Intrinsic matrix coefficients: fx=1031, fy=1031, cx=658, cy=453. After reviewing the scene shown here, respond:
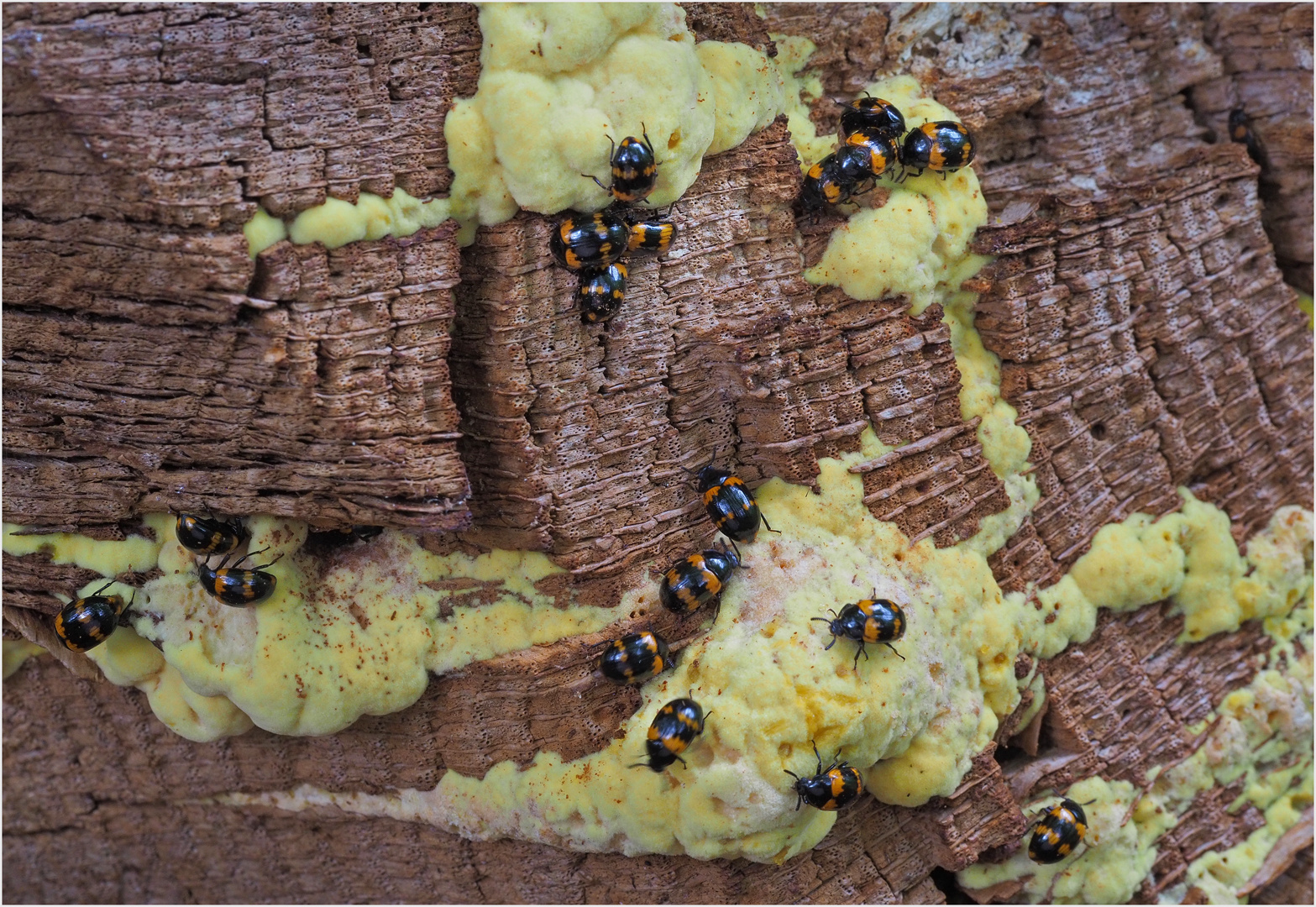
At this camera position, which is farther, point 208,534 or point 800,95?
point 800,95

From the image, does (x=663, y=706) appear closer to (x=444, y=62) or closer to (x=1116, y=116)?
(x=444, y=62)

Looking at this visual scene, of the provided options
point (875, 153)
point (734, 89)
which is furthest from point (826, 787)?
point (734, 89)

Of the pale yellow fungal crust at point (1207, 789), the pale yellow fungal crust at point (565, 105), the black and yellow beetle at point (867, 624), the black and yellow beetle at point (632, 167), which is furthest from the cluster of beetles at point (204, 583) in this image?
the pale yellow fungal crust at point (1207, 789)

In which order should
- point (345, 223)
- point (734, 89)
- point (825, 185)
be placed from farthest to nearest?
point (825, 185), point (734, 89), point (345, 223)

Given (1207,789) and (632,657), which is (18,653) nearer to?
(632,657)

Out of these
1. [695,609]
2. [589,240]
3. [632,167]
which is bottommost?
[695,609]

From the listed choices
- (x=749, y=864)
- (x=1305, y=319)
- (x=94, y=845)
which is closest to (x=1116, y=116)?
(x=1305, y=319)
